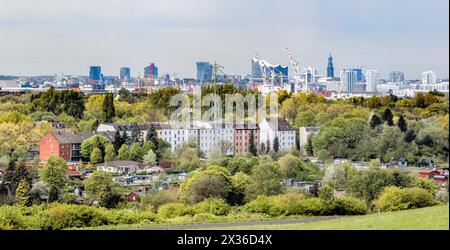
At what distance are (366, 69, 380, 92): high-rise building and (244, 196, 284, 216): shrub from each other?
5.86 ft

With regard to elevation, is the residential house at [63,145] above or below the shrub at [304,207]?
above

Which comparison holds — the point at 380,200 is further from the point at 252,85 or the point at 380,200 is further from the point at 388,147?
the point at 252,85

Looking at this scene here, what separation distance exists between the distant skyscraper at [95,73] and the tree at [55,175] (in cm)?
93

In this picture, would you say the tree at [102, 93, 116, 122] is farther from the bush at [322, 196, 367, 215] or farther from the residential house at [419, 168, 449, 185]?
the residential house at [419, 168, 449, 185]

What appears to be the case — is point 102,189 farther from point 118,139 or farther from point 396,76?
point 396,76

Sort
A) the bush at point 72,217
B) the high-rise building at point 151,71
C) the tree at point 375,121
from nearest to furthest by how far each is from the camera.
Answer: the bush at point 72,217
the high-rise building at point 151,71
the tree at point 375,121

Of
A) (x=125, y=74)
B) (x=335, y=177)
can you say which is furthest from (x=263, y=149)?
(x=125, y=74)

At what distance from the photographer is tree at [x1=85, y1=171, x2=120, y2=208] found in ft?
25.7

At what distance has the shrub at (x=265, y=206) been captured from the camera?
25.3ft

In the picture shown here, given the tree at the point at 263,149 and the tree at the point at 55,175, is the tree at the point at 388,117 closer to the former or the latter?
the tree at the point at 263,149

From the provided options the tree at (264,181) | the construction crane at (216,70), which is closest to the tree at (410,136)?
the tree at (264,181)
